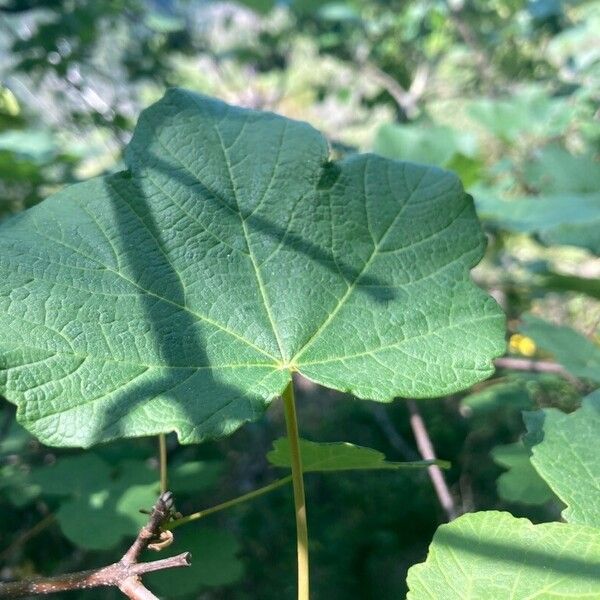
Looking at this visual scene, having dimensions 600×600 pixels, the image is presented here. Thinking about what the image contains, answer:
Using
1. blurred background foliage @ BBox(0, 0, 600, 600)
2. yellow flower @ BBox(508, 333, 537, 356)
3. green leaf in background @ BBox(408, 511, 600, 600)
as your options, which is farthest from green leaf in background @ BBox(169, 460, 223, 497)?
green leaf in background @ BBox(408, 511, 600, 600)

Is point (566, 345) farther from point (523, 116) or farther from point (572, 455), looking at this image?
point (523, 116)

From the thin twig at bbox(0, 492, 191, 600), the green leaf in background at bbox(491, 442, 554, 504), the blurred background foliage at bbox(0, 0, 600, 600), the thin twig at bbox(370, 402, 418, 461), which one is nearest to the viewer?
the thin twig at bbox(0, 492, 191, 600)

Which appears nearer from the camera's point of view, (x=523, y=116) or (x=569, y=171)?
(x=569, y=171)

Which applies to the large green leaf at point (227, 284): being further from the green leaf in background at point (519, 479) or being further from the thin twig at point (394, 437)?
the thin twig at point (394, 437)

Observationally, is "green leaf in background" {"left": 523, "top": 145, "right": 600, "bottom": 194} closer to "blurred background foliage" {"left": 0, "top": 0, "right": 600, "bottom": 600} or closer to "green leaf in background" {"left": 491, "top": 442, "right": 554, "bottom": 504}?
"blurred background foliage" {"left": 0, "top": 0, "right": 600, "bottom": 600}

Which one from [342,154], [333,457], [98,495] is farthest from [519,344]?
[333,457]
